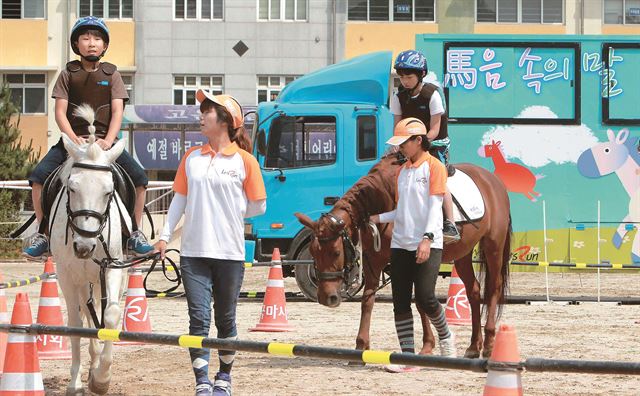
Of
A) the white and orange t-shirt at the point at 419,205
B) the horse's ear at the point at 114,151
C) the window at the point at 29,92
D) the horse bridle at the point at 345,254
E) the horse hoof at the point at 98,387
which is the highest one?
the window at the point at 29,92

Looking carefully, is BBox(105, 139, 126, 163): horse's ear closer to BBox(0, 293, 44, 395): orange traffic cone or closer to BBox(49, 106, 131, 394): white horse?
BBox(49, 106, 131, 394): white horse

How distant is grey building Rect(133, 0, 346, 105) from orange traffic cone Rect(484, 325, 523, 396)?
37.2 m

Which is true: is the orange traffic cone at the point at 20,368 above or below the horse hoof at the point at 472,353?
above

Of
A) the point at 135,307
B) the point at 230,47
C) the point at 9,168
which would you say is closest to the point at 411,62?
the point at 135,307

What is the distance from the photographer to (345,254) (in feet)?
35.4

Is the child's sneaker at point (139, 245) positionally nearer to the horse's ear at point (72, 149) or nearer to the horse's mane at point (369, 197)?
the horse's ear at point (72, 149)

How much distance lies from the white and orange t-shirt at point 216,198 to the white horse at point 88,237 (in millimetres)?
876

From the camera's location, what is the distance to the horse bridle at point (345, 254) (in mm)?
10648

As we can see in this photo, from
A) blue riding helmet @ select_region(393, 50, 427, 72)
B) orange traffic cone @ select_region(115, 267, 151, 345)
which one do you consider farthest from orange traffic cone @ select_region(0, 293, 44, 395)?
orange traffic cone @ select_region(115, 267, 151, 345)

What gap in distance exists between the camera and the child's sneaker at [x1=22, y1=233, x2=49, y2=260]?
1001 centimetres

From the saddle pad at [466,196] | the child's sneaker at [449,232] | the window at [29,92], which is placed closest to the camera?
the child's sneaker at [449,232]

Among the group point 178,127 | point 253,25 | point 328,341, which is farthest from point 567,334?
point 253,25

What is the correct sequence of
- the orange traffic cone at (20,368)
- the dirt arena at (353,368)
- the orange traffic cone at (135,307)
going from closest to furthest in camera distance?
the orange traffic cone at (20,368) → the dirt arena at (353,368) → the orange traffic cone at (135,307)

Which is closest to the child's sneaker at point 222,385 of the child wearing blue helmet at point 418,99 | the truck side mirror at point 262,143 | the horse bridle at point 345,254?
the horse bridle at point 345,254
